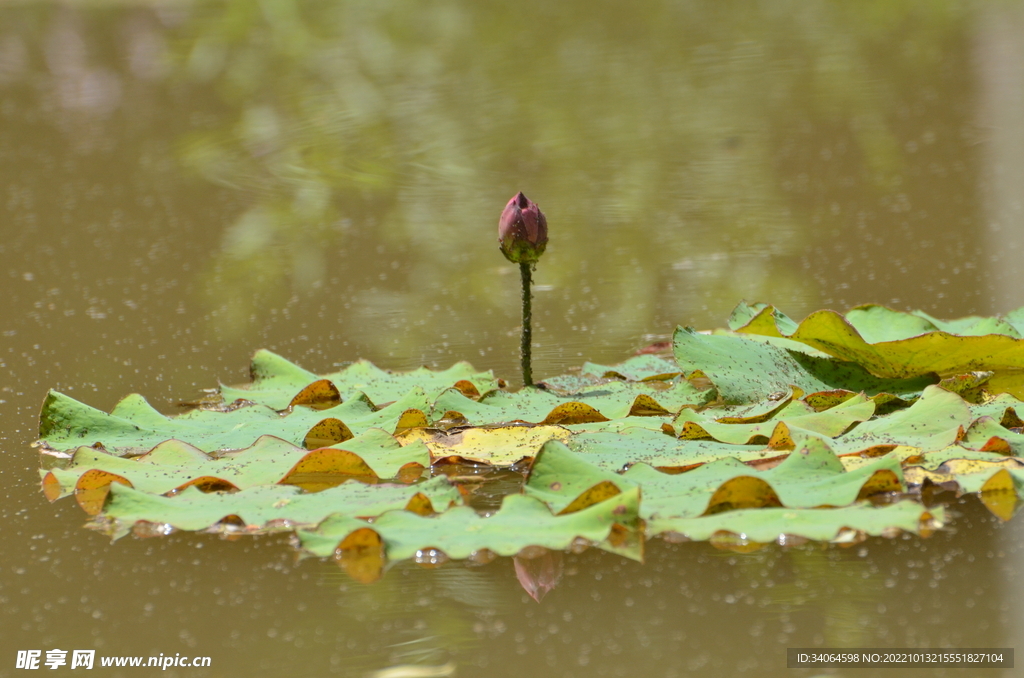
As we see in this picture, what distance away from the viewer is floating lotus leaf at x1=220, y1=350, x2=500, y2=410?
154cm

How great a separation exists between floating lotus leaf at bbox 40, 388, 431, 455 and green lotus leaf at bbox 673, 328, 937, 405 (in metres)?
0.35

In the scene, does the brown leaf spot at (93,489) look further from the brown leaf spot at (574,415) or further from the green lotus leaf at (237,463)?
the brown leaf spot at (574,415)

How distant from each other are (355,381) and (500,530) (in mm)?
600

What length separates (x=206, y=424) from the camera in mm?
1437

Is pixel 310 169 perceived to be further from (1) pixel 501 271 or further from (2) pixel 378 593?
(2) pixel 378 593

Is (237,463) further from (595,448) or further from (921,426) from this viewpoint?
(921,426)

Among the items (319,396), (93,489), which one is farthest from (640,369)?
(93,489)

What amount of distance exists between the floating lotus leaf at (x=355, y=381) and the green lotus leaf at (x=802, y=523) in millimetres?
514

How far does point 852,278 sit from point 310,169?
180 cm

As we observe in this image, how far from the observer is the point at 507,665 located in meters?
0.92

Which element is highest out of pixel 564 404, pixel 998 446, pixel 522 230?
pixel 522 230

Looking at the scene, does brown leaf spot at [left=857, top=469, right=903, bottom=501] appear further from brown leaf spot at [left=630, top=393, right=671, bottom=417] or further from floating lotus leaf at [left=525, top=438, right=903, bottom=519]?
brown leaf spot at [left=630, top=393, right=671, bottom=417]

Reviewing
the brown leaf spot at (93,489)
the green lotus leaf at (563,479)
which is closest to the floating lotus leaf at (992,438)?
the green lotus leaf at (563,479)

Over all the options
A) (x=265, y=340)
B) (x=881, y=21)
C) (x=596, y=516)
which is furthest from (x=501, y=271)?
(x=881, y=21)
